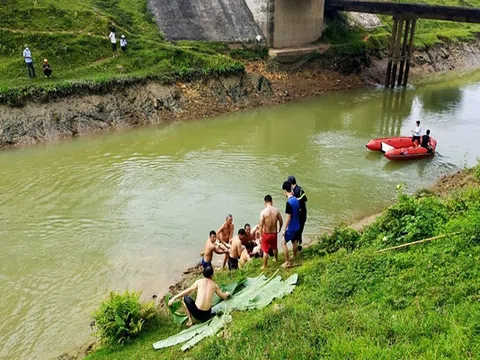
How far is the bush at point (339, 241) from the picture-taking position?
9.88 m

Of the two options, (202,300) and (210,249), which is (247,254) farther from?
(202,300)

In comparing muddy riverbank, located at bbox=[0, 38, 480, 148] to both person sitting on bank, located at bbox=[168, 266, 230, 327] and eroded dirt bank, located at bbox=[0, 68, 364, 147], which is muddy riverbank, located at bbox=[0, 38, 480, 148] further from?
person sitting on bank, located at bbox=[168, 266, 230, 327]

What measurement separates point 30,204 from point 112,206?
2.98 meters

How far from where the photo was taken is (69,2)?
28172mm

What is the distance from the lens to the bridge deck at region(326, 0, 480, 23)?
2831 cm

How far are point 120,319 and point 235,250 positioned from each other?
3735 mm

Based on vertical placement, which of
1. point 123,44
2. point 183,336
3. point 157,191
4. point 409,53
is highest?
point 123,44

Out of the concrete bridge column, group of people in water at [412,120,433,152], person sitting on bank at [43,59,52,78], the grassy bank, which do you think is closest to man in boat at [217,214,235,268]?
the grassy bank

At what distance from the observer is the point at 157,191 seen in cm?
1662

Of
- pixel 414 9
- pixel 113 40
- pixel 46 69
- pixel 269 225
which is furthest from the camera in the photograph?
pixel 414 9

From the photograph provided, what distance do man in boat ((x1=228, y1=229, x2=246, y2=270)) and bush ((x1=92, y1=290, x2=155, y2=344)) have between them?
3153 mm

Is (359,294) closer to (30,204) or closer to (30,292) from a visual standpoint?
(30,292)

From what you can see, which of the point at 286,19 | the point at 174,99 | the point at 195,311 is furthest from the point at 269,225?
the point at 286,19

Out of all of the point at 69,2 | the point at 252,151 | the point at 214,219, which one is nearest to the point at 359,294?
the point at 214,219
